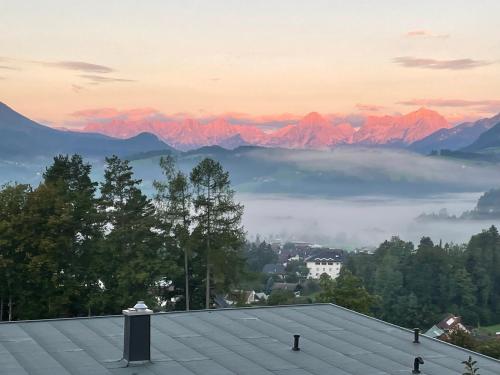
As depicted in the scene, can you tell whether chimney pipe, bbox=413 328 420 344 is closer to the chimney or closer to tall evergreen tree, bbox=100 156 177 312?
the chimney

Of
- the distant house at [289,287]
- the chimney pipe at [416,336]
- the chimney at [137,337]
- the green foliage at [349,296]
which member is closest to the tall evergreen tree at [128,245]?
the green foliage at [349,296]

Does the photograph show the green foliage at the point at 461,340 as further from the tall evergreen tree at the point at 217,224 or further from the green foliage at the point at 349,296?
the tall evergreen tree at the point at 217,224

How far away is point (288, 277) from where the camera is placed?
196250mm

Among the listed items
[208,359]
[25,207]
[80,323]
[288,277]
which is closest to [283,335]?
[208,359]

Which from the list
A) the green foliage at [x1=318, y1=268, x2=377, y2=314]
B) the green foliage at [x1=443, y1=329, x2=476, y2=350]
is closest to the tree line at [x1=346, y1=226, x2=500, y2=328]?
the green foliage at [x1=443, y1=329, x2=476, y2=350]

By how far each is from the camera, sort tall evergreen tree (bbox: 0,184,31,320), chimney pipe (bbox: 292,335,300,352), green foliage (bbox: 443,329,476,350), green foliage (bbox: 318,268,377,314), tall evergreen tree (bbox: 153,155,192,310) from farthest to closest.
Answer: green foliage (bbox: 443,329,476,350) < green foliage (bbox: 318,268,377,314) < tall evergreen tree (bbox: 153,155,192,310) < tall evergreen tree (bbox: 0,184,31,320) < chimney pipe (bbox: 292,335,300,352)

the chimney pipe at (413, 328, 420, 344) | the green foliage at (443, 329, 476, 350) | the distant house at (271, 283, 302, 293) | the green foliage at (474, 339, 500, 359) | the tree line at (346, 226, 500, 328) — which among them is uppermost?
the chimney pipe at (413, 328, 420, 344)

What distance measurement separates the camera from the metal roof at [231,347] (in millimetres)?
20516

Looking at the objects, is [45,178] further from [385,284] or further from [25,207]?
[385,284]

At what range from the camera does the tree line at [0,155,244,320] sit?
46219mm

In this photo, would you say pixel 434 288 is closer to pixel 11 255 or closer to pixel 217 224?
pixel 217 224

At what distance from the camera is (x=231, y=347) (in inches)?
912

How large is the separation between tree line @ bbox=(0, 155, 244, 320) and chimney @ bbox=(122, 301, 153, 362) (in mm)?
26056

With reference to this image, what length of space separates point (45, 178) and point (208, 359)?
1459 inches
